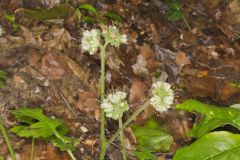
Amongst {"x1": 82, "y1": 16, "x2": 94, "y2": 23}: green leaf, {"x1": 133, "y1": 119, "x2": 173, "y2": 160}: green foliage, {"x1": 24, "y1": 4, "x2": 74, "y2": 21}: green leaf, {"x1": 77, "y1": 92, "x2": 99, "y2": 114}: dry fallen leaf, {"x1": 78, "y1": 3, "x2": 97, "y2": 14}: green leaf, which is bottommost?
{"x1": 133, "y1": 119, "x2": 173, "y2": 160}: green foliage

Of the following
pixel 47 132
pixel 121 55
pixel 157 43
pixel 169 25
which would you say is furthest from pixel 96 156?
pixel 169 25

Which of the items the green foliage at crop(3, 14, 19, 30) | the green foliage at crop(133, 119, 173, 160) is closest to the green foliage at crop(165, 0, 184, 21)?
the green foliage at crop(3, 14, 19, 30)

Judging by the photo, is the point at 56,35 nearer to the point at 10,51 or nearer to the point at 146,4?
the point at 10,51

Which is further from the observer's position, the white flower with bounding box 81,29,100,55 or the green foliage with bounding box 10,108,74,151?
the white flower with bounding box 81,29,100,55

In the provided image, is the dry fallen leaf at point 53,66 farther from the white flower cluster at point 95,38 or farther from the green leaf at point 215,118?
the green leaf at point 215,118

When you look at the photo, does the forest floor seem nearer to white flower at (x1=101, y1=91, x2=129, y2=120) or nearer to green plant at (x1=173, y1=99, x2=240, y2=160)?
white flower at (x1=101, y1=91, x2=129, y2=120)

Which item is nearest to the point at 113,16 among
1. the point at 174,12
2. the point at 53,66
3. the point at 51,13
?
the point at 51,13

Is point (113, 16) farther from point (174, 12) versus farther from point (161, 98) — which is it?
point (161, 98)
